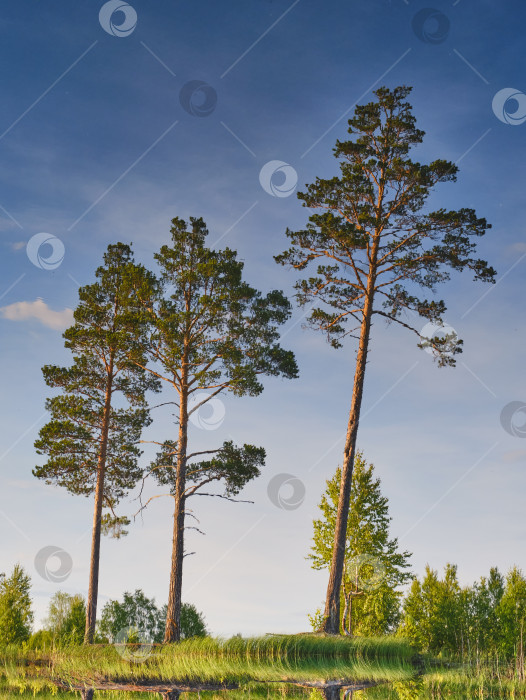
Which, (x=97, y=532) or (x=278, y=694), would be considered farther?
(x=97, y=532)

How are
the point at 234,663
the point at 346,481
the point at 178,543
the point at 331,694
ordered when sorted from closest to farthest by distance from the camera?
the point at 234,663
the point at 331,694
the point at 346,481
the point at 178,543

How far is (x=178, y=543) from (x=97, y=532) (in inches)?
243

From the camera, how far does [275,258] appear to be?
2034 cm

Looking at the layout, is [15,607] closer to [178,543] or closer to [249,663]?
[178,543]

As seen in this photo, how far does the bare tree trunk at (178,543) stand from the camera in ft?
59.0

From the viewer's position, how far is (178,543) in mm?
18797

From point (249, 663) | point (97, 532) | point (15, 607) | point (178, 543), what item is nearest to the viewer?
point (249, 663)

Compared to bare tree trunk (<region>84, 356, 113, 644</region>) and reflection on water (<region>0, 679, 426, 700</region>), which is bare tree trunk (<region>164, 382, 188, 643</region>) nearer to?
reflection on water (<region>0, 679, 426, 700</region>)

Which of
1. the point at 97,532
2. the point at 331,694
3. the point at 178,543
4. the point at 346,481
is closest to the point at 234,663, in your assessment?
the point at 331,694

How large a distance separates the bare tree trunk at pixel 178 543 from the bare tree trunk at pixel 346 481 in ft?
16.0

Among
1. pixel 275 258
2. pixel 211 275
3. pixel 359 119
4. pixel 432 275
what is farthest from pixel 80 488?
pixel 359 119

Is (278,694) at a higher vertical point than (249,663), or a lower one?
lower

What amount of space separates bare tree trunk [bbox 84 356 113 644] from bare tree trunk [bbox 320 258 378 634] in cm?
1030

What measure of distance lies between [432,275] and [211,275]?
7.63 meters
